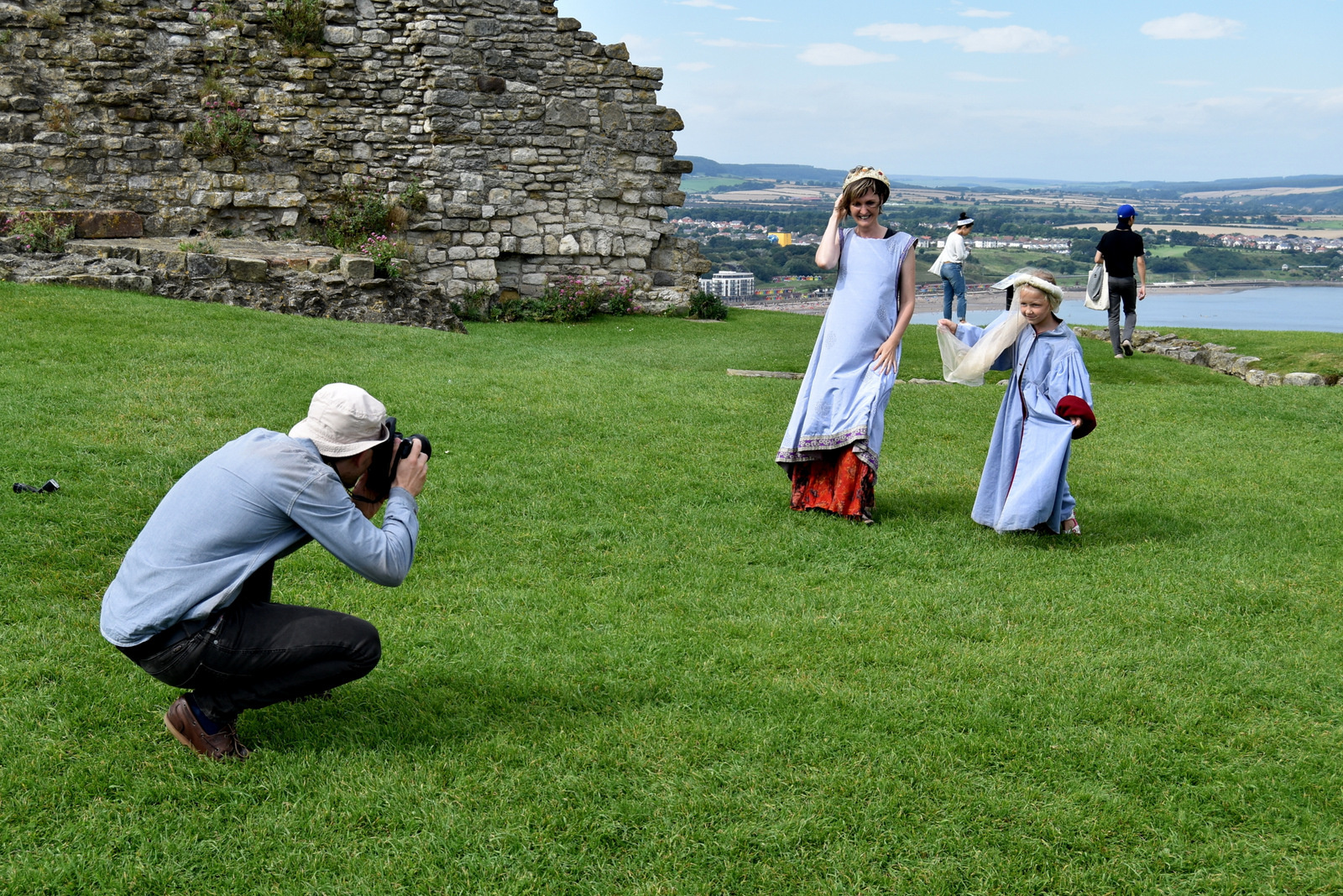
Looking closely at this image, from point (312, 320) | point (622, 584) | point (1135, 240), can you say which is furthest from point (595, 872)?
point (1135, 240)

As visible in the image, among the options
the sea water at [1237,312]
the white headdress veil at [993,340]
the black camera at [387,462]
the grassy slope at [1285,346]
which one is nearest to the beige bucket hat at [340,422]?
the black camera at [387,462]

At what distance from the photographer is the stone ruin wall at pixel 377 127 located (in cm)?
1538

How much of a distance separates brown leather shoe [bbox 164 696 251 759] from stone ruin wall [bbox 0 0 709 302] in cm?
1372

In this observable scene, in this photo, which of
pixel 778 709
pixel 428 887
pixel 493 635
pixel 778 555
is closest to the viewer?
pixel 428 887

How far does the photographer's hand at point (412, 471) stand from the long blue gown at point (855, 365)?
3.40 m

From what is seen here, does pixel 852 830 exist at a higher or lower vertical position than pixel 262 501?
lower

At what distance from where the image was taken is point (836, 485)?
21.9 ft

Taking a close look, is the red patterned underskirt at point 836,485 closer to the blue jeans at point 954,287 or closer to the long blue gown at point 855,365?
the long blue gown at point 855,365

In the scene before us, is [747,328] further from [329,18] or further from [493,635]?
[493,635]

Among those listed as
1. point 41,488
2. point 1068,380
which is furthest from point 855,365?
point 41,488

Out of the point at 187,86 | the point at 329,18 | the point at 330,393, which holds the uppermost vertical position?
the point at 329,18

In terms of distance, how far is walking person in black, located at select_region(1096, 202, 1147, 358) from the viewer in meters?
14.6

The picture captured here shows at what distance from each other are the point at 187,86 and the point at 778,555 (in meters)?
14.1

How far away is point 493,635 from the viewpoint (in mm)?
4770
